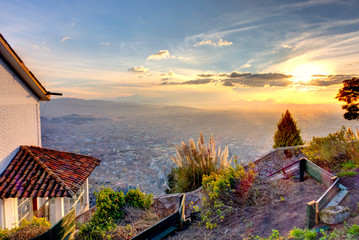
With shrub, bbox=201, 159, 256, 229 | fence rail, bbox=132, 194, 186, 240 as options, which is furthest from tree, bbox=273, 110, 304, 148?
fence rail, bbox=132, 194, 186, 240

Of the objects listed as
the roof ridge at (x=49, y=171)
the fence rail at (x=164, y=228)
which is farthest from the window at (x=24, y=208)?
the fence rail at (x=164, y=228)

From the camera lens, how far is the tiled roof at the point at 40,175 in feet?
17.7

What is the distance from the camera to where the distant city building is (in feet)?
17.9

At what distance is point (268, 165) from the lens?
8969 mm

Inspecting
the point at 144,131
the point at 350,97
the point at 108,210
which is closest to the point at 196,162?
the point at 108,210

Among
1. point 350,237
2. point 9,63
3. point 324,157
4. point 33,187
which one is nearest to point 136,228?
point 33,187

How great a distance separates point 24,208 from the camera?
6.48 m

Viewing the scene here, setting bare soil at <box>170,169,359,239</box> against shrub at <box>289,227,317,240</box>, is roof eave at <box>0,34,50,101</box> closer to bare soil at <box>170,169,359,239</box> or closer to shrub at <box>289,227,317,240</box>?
bare soil at <box>170,169,359,239</box>

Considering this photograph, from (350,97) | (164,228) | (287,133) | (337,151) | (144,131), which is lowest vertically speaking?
(144,131)

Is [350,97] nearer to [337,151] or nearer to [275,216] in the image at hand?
[337,151]

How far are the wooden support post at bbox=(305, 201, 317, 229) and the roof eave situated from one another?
7673mm

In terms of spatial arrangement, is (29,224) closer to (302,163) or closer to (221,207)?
(221,207)

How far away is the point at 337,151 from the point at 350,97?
17.4ft

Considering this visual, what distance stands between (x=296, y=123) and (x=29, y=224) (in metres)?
10.4
